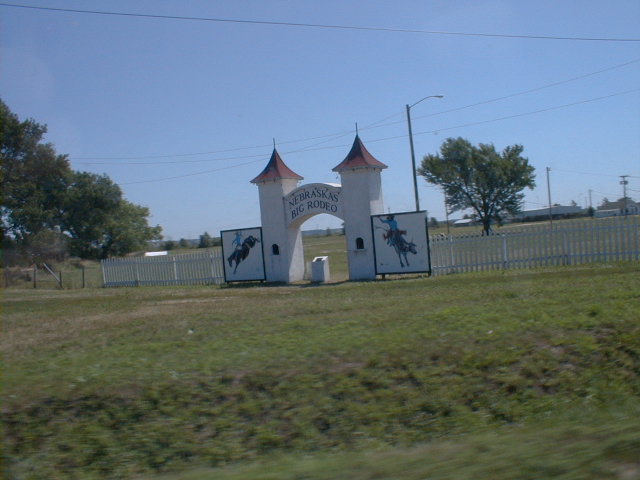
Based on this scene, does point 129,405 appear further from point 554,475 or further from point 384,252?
point 384,252

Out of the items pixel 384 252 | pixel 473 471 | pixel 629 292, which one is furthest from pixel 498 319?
pixel 384 252

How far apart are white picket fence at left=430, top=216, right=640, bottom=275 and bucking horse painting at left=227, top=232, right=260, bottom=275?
783 cm

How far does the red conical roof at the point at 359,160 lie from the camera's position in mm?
24344

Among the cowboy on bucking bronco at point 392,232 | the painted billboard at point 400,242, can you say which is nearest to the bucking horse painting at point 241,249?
the painted billboard at point 400,242

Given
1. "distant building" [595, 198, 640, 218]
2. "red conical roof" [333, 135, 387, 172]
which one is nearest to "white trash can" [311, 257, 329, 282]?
"red conical roof" [333, 135, 387, 172]

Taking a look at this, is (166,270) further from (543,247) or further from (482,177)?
(482,177)

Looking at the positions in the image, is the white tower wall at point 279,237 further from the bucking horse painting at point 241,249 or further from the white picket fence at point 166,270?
the white picket fence at point 166,270

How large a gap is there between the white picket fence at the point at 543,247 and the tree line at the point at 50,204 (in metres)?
29.9

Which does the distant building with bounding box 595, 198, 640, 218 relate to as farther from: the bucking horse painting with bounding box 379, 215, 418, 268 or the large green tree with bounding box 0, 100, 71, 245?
the large green tree with bounding box 0, 100, 71, 245

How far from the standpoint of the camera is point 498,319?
1095cm

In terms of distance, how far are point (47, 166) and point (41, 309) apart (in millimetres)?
26734

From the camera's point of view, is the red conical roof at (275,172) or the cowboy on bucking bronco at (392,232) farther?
the red conical roof at (275,172)

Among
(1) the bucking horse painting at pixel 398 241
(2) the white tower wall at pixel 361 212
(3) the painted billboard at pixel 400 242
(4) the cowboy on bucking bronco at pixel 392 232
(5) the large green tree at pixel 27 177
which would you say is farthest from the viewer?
(5) the large green tree at pixel 27 177

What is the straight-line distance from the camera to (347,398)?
326 inches
